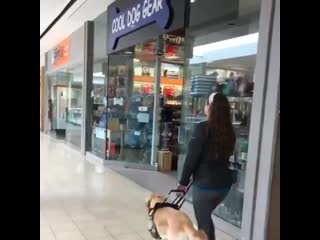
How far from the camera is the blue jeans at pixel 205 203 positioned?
8.63 feet

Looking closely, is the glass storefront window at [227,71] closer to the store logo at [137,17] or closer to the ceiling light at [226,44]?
the ceiling light at [226,44]

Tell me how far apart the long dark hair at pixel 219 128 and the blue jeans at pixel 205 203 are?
0.29 meters

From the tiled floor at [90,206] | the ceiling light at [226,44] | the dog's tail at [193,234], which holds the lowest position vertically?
the tiled floor at [90,206]

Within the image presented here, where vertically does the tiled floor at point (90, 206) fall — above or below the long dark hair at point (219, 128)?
below

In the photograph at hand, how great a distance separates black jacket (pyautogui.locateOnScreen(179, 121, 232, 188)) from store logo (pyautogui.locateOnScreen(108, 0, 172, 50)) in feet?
3.63

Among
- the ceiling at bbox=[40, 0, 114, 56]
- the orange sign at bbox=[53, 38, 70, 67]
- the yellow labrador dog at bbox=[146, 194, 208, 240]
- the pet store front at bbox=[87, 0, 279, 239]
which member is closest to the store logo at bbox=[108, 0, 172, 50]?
the pet store front at bbox=[87, 0, 279, 239]

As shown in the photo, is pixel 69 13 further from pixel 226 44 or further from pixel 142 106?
pixel 226 44

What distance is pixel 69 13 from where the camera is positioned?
7.40 metres

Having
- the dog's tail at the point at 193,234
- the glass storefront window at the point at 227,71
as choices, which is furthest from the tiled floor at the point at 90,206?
the dog's tail at the point at 193,234

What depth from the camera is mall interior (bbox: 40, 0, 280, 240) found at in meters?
2.85

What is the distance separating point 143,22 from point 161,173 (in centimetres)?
396

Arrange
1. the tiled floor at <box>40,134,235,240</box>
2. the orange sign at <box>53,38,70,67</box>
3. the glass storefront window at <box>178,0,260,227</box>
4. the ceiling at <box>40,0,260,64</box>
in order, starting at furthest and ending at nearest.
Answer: the orange sign at <box>53,38,70,67</box>, the ceiling at <box>40,0,260,64</box>, the glass storefront window at <box>178,0,260,227</box>, the tiled floor at <box>40,134,235,240</box>

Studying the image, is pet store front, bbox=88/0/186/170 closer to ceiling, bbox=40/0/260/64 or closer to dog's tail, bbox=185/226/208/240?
ceiling, bbox=40/0/260/64
